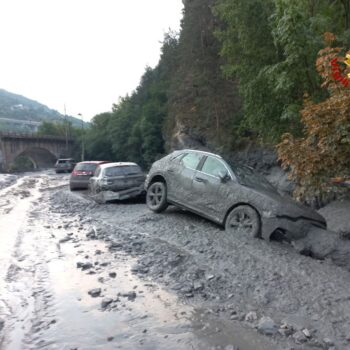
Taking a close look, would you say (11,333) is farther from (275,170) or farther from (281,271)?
(275,170)

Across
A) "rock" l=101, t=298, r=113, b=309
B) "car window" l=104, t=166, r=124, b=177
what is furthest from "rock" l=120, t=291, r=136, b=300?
"car window" l=104, t=166, r=124, b=177

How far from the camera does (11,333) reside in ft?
15.5

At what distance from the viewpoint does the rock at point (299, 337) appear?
4.39 meters

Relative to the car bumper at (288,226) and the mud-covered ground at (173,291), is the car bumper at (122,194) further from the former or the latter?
the car bumper at (288,226)

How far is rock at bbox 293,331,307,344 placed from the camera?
439 cm

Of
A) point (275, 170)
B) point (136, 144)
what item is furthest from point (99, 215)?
point (136, 144)

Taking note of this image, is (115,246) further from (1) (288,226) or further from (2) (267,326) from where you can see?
(2) (267,326)

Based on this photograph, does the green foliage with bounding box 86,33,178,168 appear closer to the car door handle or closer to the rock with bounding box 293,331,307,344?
the car door handle

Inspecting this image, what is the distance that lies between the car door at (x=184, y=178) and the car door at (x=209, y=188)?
0.61ft

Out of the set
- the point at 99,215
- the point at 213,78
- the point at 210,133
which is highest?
the point at 213,78

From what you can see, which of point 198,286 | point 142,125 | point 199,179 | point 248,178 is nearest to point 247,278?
point 198,286

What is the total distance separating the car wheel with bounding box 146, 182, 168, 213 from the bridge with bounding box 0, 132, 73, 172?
5968 cm

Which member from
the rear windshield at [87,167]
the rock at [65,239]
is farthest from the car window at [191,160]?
the rear windshield at [87,167]

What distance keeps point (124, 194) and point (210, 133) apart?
594 inches
